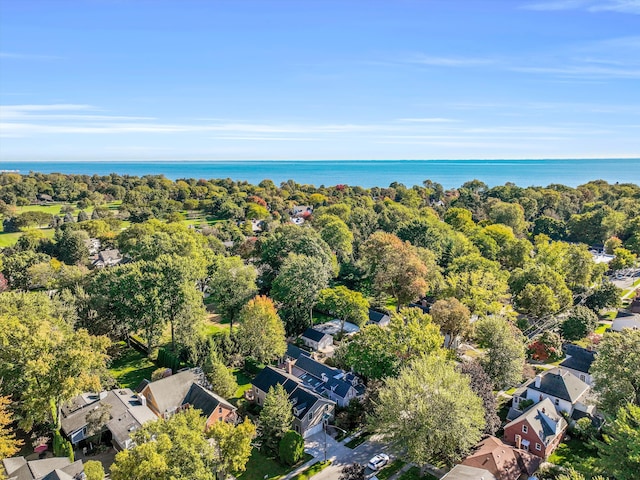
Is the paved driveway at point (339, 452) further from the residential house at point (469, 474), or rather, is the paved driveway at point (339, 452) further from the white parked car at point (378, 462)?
the residential house at point (469, 474)

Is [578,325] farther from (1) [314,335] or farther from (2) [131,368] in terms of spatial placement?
(2) [131,368]

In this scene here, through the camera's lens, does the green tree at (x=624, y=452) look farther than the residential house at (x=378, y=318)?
No

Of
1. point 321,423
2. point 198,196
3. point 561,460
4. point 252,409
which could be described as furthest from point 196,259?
point 198,196

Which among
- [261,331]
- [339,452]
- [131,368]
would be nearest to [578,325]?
[339,452]

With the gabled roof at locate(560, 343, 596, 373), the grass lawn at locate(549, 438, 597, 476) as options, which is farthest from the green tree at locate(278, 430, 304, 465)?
the gabled roof at locate(560, 343, 596, 373)

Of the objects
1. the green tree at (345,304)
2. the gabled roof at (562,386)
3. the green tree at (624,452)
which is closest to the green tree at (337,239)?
the green tree at (345,304)
